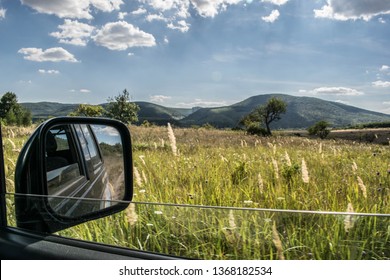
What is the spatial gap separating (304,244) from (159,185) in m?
3.45

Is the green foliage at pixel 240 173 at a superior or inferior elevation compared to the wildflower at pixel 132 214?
inferior

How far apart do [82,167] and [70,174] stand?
0.29 metres

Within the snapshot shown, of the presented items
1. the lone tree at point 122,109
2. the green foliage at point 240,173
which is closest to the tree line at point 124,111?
the lone tree at point 122,109

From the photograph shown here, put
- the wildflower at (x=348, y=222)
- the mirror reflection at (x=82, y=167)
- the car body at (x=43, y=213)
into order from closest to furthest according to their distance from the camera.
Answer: the wildflower at (x=348, y=222)
the car body at (x=43, y=213)
the mirror reflection at (x=82, y=167)

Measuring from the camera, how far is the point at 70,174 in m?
1.88

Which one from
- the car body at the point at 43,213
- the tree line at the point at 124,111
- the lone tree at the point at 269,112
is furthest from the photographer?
the lone tree at the point at 269,112

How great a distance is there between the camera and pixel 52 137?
5.04ft

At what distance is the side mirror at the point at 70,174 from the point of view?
1.24 m

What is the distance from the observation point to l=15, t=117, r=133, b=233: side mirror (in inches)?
49.0

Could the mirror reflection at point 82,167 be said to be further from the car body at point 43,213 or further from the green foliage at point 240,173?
the green foliage at point 240,173

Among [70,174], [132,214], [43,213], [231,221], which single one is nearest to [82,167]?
[70,174]

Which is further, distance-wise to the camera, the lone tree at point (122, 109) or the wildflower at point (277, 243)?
the lone tree at point (122, 109)

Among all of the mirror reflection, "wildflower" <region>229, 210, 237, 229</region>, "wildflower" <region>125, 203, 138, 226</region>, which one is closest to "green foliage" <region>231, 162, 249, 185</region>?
the mirror reflection
